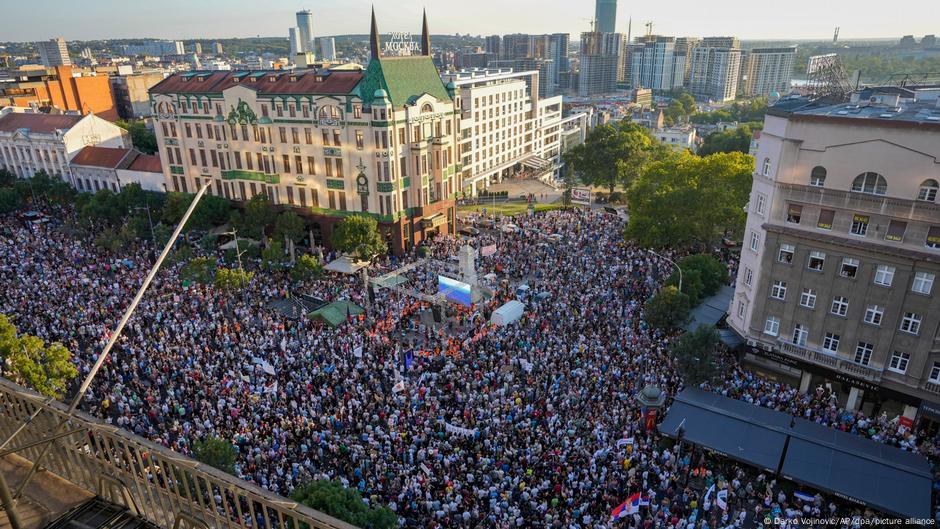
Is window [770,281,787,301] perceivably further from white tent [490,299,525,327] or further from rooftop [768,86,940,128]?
white tent [490,299,525,327]

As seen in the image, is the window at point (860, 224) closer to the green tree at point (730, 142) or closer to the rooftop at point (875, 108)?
the rooftop at point (875, 108)

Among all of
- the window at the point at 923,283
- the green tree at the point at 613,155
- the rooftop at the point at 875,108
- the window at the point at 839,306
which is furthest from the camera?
the green tree at the point at 613,155

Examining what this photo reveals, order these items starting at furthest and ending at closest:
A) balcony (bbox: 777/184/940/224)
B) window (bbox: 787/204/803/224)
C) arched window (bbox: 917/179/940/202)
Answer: window (bbox: 787/204/803/224) → balcony (bbox: 777/184/940/224) → arched window (bbox: 917/179/940/202)

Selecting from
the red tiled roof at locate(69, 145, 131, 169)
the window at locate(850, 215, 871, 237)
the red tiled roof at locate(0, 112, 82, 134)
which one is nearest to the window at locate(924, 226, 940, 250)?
the window at locate(850, 215, 871, 237)

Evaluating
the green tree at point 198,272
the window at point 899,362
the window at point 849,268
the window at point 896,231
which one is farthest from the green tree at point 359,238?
the window at point 899,362

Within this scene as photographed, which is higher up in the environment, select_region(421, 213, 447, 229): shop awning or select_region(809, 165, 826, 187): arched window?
select_region(809, 165, 826, 187): arched window

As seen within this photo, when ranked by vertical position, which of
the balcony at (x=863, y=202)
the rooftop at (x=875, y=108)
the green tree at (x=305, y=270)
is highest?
the rooftop at (x=875, y=108)

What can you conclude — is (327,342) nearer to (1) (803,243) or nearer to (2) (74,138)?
(1) (803,243)
